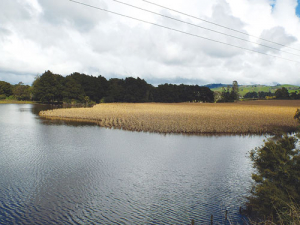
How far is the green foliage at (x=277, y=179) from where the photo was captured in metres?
7.12

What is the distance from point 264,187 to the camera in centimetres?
728

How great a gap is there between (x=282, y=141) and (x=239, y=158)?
30.2ft

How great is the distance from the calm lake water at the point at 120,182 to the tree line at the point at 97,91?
73736mm

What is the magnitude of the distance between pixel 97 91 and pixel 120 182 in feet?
312

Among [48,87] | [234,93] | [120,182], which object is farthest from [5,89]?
[120,182]

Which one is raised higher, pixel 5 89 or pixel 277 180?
pixel 5 89

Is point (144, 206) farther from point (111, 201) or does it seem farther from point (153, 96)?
point (153, 96)

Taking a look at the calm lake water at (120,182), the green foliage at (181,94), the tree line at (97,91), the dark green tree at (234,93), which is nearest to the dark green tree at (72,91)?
the tree line at (97,91)

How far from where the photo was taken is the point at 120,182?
11.7m

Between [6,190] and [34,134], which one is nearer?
[6,190]

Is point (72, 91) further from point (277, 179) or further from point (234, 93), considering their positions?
point (277, 179)

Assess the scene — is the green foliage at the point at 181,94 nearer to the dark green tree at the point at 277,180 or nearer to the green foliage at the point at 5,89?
the green foliage at the point at 5,89

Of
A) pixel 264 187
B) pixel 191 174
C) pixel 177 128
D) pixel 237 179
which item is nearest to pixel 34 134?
pixel 177 128

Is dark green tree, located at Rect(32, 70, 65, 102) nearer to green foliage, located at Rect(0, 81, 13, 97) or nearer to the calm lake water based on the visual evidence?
green foliage, located at Rect(0, 81, 13, 97)
